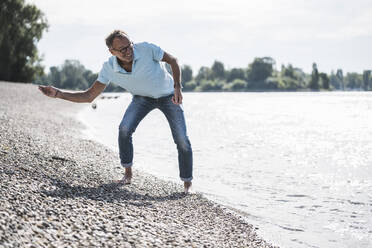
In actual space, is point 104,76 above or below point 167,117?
above

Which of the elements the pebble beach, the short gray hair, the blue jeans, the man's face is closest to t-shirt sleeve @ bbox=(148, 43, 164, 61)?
the man's face

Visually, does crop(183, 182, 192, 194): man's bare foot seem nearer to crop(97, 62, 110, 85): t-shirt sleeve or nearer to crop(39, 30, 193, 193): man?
crop(39, 30, 193, 193): man

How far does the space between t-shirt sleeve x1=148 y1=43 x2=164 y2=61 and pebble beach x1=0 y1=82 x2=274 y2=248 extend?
225cm

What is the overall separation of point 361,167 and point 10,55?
46256 mm

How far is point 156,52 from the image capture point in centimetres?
591

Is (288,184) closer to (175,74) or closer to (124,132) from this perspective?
(124,132)

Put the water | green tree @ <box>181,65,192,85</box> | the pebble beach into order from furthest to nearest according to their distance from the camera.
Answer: green tree @ <box>181,65,192,85</box>, the water, the pebble beach

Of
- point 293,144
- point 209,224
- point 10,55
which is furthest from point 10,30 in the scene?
point 209,224

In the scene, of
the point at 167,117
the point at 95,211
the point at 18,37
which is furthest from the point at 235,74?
the point at 95,211

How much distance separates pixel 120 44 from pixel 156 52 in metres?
0.62

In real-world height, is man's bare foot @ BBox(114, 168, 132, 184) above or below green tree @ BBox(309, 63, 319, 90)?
below

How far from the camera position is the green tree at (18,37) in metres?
46.7

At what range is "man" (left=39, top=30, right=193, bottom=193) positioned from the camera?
5757 millimetres

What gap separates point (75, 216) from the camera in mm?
4465
